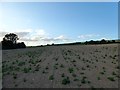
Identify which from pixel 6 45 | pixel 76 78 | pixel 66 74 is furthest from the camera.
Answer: pixel 6 45

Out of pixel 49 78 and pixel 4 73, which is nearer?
pixel 49 78

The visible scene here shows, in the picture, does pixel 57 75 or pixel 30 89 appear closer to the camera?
pixel 30 89

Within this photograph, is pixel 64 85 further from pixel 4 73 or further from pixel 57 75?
pixel 4 73

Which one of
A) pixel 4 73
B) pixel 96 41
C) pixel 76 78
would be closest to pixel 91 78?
pixel 76 78

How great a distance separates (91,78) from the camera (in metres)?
17.8

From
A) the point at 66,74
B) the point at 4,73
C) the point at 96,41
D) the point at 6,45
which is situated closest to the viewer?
the point at 66,74

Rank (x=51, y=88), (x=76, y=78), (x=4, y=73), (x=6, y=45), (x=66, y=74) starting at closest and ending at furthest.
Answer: (x=51, y=88), (x=76, y=78), (x=66, y=74), (x=4, y=73), (x=6, y=45)

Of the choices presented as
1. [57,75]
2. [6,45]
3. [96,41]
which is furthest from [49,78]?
[6,45]

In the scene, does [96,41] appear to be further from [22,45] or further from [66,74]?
[66,74]

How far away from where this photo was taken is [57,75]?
738 inches

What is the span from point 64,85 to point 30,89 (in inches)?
81.3

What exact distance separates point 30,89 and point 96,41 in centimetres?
5206

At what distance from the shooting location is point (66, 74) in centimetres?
1908

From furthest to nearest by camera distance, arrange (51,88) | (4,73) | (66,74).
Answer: (4,73), (66,74), (51,88)
